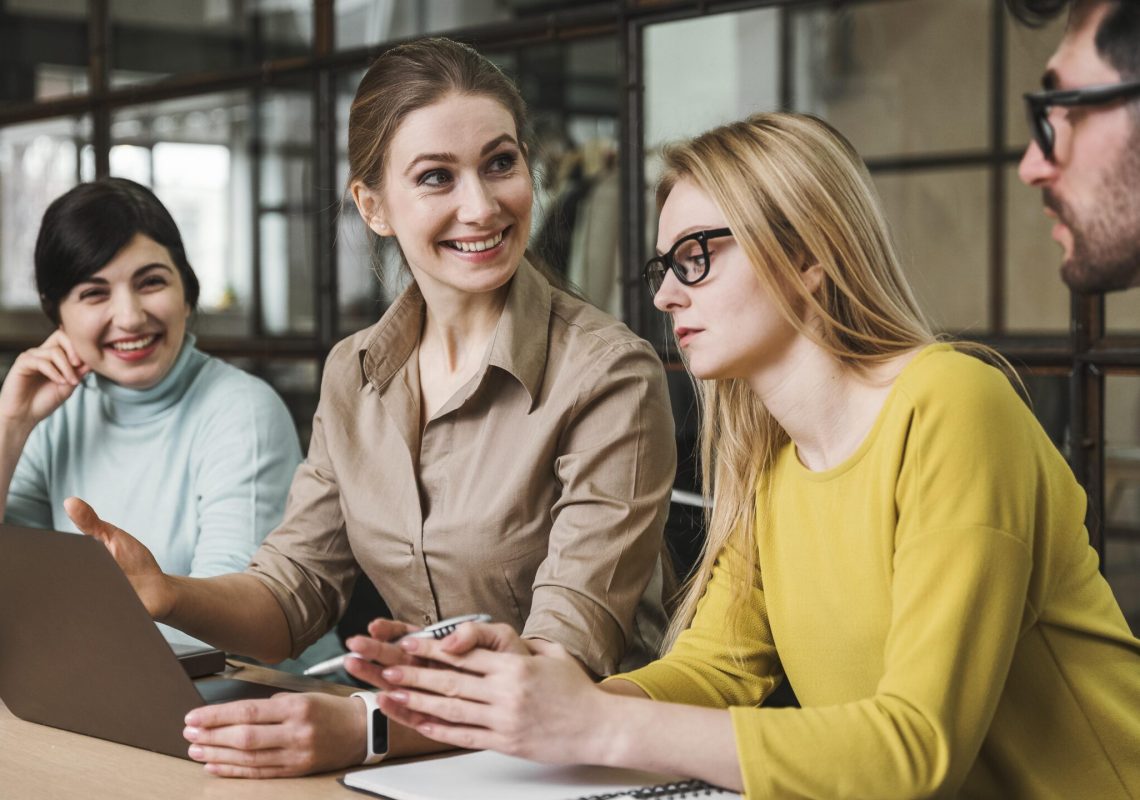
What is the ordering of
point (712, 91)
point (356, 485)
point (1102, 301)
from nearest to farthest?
1. point (356, 485)
2. point (1102, 301)
3. point (712, 91)

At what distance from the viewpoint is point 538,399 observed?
1.76 meters

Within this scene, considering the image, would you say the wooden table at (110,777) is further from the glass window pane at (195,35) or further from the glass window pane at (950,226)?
the glass window pane at (950,226)

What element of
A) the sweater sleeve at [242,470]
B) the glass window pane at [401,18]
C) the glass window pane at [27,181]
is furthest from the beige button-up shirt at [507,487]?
the glass window pane at [27,181]

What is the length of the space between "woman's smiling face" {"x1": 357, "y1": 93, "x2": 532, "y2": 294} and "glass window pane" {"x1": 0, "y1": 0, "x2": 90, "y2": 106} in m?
2.41

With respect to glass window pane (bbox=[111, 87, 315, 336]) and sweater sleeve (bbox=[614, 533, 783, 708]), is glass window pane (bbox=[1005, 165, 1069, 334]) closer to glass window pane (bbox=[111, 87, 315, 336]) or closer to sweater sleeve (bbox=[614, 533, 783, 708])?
glass window pane (bbox=[111, 87, 315, 336])

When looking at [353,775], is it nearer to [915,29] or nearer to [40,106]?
[40,106]

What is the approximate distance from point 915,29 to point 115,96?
4.48m

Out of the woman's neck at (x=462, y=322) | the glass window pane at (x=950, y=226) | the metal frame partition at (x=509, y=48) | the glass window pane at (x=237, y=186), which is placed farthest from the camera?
the glass window pane at (x=950, y=226)

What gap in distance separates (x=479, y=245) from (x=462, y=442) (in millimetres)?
264

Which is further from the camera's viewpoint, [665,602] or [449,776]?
[665,602]

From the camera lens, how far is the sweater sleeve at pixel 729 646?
1.46 metres

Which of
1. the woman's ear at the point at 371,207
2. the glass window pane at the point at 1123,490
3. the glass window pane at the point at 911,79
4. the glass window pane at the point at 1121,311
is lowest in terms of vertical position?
the glass window pane at the point at 1123,490

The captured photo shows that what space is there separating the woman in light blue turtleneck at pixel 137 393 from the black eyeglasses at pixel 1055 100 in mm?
1451

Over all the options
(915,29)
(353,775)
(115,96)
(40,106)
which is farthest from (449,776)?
(915,29)
